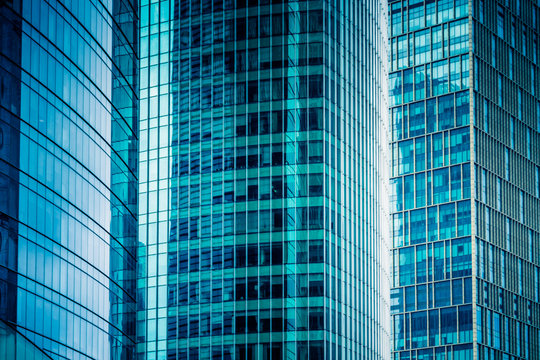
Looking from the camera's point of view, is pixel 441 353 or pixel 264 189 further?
pixel 441 353

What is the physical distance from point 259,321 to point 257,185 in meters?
14.6

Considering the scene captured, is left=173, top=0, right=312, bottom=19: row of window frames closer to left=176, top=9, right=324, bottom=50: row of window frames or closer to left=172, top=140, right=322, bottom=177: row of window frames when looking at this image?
left=176, top=9, right=324, bottom=50: row of window frames

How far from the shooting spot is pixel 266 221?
413 ft

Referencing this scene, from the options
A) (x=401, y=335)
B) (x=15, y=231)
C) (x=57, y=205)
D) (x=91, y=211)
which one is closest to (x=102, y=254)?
(x=91, y=211)

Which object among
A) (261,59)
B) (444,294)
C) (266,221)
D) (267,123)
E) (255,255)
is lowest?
(255,255)

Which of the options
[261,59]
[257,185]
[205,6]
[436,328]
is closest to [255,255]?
Answer: [257,185]

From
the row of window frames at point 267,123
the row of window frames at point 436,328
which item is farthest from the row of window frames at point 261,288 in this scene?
the row of window frames at point 436,328

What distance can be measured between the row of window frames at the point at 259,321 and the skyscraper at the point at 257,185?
0.41 feet

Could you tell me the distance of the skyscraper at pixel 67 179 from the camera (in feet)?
200

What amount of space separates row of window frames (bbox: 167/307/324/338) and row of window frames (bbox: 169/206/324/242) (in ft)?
28.7

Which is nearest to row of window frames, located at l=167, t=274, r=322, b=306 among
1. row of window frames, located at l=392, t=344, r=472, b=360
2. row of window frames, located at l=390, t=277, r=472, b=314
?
row of window frames, located at l=392, t=344, r=472, b=360

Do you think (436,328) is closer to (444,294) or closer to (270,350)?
(444,294)

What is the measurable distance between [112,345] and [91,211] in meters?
9.29

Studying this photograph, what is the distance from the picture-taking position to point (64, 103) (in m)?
68.8
